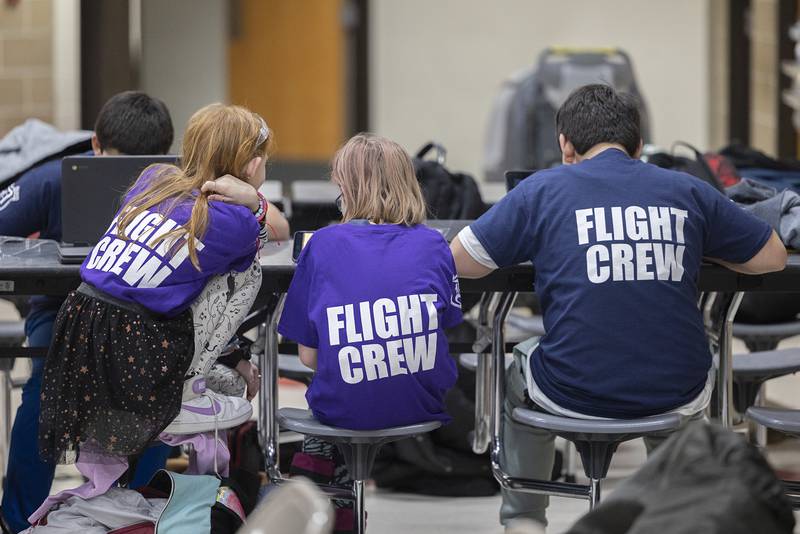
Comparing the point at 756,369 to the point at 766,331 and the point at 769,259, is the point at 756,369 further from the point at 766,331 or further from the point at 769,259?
the point at 769,259

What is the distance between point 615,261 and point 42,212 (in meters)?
1.43

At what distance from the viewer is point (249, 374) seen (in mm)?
2898

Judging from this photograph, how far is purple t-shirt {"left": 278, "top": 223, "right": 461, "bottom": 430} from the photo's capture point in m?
2.55

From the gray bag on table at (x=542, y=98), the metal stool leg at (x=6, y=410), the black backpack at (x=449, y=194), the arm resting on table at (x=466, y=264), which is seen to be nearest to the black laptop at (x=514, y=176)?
the arm resting on table at (x=466, y=264)

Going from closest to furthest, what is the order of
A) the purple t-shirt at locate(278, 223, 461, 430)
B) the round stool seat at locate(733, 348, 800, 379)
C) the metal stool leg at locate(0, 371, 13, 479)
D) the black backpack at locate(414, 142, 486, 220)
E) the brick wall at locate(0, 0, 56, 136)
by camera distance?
the purple t-shirt at locate(278, 223, 461, 430)
the round stool seat at locate(733, 348, 800, 379)
the metal stool leg at locate(0, 371, 13, 479)
the black backpack at locate(414, 142, 486, 220)
the brick wall at locate(0, 0, 56, 136)

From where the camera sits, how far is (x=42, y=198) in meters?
3.20

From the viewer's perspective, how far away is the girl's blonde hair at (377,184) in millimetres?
2666

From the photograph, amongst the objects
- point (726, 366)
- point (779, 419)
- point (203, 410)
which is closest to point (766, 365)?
point (726, 366)

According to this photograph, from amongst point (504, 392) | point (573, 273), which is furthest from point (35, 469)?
point (573, 273)

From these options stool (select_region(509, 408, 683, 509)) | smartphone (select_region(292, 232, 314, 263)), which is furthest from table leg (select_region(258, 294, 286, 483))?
stool (select_region(509, 408, 683, 509))

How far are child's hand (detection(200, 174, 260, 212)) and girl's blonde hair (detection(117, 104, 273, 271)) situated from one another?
2 cm

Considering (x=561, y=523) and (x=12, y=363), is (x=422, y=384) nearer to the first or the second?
(x=561, y=523)

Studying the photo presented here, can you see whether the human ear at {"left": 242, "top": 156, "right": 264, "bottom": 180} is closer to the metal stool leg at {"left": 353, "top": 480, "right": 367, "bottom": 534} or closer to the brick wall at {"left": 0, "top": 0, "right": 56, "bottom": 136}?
the metal stool leg at {"left": 353, "top": 480, "right": 367, "bottom": 534}

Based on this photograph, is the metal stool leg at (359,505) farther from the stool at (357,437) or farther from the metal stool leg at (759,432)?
the metal stool leg at (759,432)
